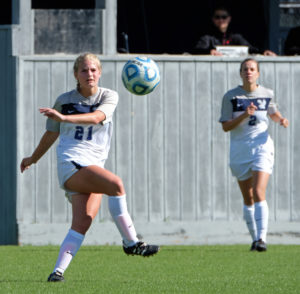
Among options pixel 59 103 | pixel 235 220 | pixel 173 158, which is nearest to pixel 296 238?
pixel 235 220

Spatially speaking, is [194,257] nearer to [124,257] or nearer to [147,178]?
[124,257]

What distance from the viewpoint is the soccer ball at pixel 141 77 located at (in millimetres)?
9727

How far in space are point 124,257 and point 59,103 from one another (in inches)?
124

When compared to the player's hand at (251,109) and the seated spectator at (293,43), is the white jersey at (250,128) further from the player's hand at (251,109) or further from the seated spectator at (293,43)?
the seated spectator at (293,43)

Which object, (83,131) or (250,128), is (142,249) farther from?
(250,128)

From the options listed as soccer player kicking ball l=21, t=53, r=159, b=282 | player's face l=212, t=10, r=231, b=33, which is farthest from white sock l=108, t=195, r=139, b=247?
player's face l=212, t=10, r=231, b=33

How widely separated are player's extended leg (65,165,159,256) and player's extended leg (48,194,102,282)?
10 cm

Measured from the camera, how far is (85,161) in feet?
25.5

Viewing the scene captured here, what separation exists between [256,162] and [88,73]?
3.86 meters

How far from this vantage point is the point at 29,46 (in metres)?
13.4

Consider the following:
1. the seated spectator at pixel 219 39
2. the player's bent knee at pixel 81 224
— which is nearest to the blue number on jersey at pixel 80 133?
the player's bent knee at pixel 81 224

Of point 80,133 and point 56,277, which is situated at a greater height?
point 80,133

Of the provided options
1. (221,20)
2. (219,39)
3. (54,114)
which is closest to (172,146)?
(219,39)

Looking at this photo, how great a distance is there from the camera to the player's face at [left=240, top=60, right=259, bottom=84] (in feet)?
36.7
